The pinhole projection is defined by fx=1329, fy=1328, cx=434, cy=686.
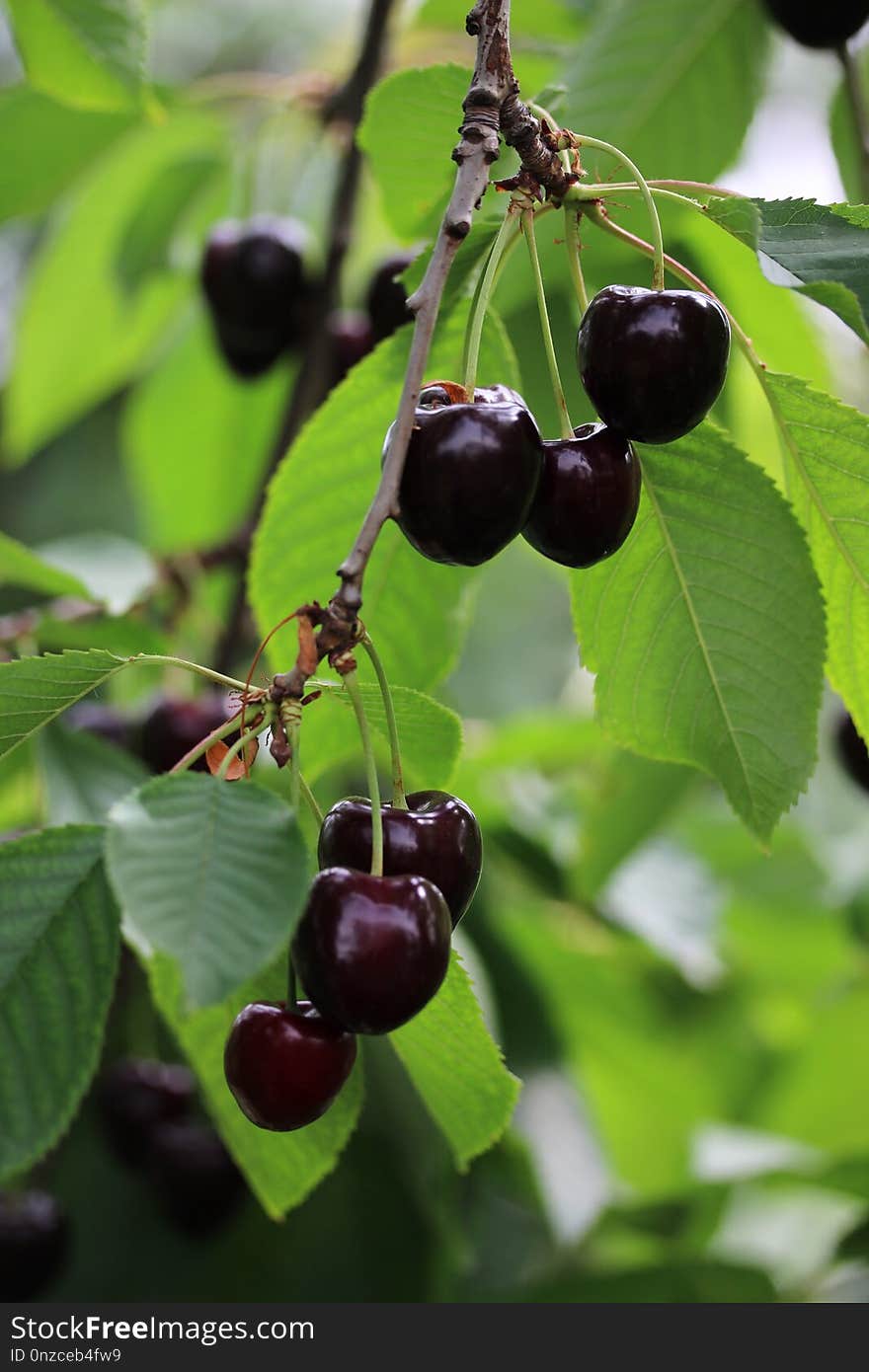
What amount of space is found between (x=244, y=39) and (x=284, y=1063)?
499 centimetres

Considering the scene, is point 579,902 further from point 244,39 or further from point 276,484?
point 244,39

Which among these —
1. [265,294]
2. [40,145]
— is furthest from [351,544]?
[40,145]

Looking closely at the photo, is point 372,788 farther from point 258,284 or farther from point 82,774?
point 258,284

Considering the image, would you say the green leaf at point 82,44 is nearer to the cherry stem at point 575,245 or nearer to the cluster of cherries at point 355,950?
the cherry stem at point 575,245

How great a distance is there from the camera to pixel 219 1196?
1.61 metres

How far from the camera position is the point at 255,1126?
1035mm

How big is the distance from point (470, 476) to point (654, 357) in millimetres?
135

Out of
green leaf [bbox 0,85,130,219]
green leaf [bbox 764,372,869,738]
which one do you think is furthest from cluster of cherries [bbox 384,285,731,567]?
green leaf [bbox 0,85,130,219]

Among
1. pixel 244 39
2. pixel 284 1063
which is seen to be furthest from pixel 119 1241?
pixel 244 39

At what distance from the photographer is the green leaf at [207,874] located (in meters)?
0.58

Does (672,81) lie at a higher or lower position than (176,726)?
higher

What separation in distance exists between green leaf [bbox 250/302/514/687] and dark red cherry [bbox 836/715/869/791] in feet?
1.58

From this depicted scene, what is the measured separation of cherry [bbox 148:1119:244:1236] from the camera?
1.59 meters

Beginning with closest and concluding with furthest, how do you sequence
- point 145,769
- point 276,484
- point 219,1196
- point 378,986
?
point 378,986, point 276,484, point 145,769, point 219,1196
